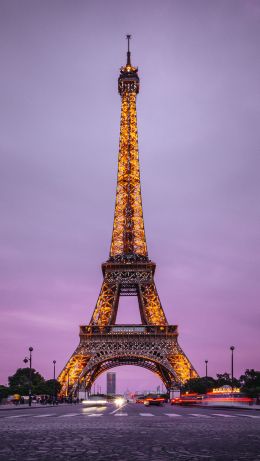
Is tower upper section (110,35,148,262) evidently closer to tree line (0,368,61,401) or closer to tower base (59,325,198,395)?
tower base (59,325,198,395)

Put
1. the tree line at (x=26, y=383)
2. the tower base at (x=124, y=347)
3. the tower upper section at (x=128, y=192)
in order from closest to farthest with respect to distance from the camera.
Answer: the tower base at (x=124, y=347)
the tower upper section at (x=128, y=192)
the tree line at (x=26, y=383)

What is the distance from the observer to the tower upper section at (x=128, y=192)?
76.1 m

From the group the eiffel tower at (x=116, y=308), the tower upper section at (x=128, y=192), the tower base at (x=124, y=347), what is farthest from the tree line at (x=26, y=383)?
the tower upper section at (x=128, y=192)

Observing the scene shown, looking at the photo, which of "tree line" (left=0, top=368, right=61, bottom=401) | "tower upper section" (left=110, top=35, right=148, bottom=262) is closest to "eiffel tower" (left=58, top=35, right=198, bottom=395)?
"tower upper section" (left=110, top=35, right=148, bottom=262)

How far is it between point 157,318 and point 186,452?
6519 cm

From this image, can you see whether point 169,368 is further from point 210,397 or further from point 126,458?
point 126,458

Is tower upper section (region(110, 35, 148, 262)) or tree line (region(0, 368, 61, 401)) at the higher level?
tower upper section (region(110, 35, 148, 262))

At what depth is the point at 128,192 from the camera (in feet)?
258

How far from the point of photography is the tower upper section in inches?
2997

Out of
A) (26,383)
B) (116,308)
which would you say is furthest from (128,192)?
(26,383)

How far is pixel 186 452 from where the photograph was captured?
7.28m

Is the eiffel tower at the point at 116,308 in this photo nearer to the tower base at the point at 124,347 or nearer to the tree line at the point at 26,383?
the tower base at the point at 124,347

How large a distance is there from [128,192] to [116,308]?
55.4 feet

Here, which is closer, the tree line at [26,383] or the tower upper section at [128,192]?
the tower upper section at [128,192]
